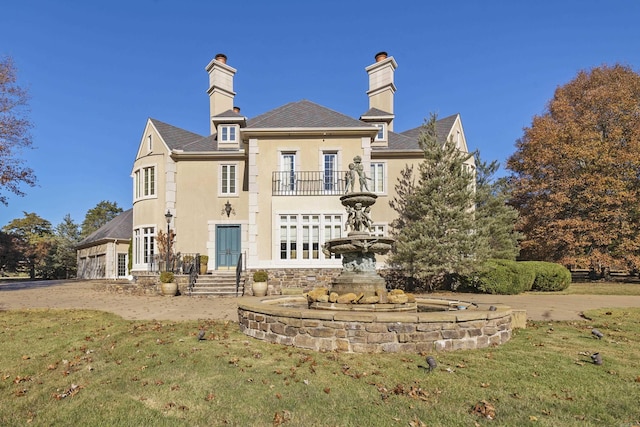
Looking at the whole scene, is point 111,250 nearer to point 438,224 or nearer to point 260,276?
point 260,276

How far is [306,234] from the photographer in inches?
693

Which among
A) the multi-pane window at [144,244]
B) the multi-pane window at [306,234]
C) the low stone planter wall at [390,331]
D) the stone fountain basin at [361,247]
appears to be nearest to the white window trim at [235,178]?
the multi-pane window at [306,234]

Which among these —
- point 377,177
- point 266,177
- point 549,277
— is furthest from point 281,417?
point 549,277

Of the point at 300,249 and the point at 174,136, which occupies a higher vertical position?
the point at 174,136

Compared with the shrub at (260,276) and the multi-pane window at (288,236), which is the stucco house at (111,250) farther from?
the shrub at (260,276)

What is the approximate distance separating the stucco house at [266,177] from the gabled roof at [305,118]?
5cm

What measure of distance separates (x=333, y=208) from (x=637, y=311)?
11.0 metres

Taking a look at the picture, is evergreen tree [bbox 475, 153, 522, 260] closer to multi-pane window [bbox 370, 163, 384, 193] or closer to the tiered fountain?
multi-pane window [bbox 370, 163, 384, 193]

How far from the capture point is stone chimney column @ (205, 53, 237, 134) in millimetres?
23484

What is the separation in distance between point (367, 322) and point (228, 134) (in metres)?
16.8

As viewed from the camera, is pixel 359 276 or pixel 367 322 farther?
pixel 359 276

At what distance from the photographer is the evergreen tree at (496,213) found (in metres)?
20.7

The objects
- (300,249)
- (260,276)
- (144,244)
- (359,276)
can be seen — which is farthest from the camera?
(144,244)

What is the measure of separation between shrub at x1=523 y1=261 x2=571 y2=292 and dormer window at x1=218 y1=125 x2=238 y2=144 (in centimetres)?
1537
